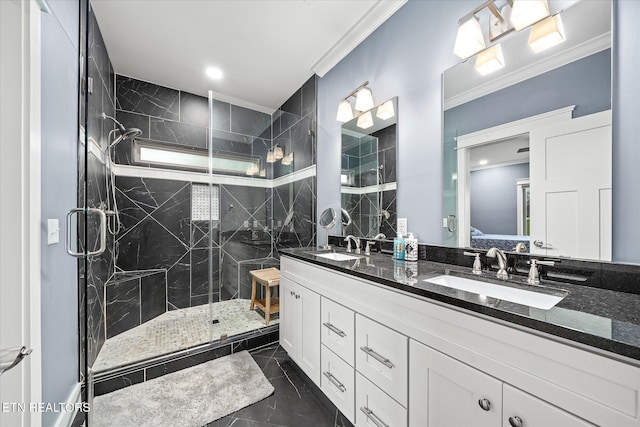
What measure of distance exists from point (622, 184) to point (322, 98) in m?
2.31

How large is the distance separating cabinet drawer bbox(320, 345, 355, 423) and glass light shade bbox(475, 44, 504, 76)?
176 centimetres

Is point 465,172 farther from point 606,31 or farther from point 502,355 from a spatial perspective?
point 502,355

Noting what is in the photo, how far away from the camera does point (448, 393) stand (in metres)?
0.86

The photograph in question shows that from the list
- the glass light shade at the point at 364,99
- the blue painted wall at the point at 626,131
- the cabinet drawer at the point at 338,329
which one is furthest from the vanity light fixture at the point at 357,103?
the cabinet drawer at the point at 338,329

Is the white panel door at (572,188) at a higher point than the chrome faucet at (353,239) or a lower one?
higher

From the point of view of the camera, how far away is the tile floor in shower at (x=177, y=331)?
1.96m

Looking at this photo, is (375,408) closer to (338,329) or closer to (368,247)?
(338,329)

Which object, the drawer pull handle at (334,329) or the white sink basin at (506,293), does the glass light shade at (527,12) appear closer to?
the white sink basin at (506,293)

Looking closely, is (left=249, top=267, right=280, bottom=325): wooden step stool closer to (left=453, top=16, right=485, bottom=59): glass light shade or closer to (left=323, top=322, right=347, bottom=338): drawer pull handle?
(left=323, top=322, right=347, bottom=338): drawer pull handle

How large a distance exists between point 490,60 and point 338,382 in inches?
76.3

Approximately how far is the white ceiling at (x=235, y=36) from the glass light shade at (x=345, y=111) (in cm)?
45

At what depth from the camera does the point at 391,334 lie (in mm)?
1080

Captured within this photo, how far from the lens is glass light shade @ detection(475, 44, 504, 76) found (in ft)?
4.26
